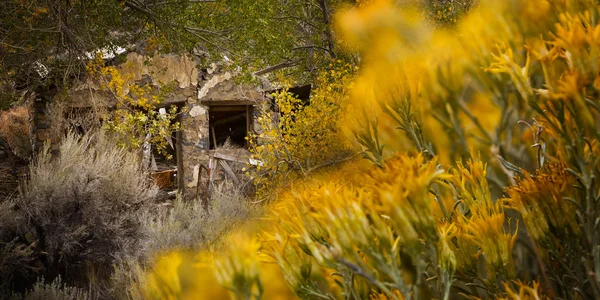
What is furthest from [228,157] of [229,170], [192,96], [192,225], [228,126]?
[192,225]

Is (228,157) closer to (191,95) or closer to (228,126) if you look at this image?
(191,95)

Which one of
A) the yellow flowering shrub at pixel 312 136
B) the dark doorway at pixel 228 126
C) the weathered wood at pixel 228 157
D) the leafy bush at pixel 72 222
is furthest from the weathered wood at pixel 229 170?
the leafy bush at pixel 72 222

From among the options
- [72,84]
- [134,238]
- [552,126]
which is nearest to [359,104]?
[552,126]

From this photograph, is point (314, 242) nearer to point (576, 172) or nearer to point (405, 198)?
point (405, 198)

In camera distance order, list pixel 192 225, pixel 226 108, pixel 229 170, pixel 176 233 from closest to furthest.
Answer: pixel 176 233
pixel 192 225
pixel 229 170
pixel 226 108

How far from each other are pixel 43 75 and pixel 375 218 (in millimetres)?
8525

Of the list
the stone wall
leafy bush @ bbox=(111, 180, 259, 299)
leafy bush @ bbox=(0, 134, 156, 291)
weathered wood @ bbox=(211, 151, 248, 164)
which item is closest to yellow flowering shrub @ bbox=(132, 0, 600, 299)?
leafy bush @ bbox=(111, 180, 259, 299)

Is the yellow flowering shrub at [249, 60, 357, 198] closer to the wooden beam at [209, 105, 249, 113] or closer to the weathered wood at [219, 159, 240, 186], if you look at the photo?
the weathered wood at [219, 159, 240, 186]

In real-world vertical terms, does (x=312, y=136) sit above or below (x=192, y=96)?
below

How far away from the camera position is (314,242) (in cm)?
86

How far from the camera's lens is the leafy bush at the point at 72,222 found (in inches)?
246

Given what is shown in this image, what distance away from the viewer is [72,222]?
21.9 feet

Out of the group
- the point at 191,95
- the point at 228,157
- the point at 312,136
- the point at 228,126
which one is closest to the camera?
the point at 312,136

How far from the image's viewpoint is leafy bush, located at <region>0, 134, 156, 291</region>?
6.24 metres
